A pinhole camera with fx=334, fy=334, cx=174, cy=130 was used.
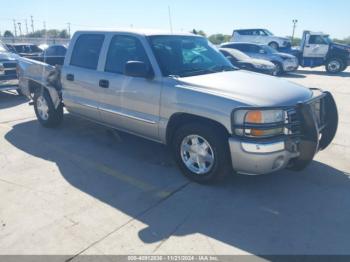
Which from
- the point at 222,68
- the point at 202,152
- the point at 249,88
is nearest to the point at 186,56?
the point at 222,68

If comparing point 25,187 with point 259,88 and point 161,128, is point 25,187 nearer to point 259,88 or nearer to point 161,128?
point 161,128

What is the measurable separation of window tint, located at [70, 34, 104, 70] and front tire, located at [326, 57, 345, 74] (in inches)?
683

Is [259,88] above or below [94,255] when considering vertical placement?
above

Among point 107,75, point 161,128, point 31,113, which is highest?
A: point 107,75

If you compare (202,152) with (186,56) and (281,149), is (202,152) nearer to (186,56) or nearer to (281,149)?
(281,149)

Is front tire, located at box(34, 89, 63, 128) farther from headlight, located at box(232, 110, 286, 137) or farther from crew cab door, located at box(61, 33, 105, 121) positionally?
headlight, located at box(232, 110, 286, 137)

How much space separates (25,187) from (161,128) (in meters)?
1.84

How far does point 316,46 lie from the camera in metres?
19.0

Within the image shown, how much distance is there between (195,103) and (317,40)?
17.7 meters

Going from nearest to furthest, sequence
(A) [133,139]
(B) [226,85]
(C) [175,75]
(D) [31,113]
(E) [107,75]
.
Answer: (B) [226,85]
(C) [175,75]
(E) [107,75]
(A) [133,139]
(D) [31,113]

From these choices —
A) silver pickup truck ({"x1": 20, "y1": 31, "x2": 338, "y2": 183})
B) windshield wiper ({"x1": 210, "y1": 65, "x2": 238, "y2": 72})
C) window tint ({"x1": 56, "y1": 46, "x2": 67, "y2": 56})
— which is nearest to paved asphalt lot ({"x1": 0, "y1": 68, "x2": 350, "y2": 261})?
silver pickup truck ({"x1": 20, "y1": 31, "x2": 338, "y2": 183})

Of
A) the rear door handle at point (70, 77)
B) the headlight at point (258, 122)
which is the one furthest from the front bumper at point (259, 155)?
the rear door handle at point (70, 77)

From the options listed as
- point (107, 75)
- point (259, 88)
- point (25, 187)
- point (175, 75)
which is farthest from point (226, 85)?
point (25, 187)

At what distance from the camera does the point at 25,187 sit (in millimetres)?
4105
